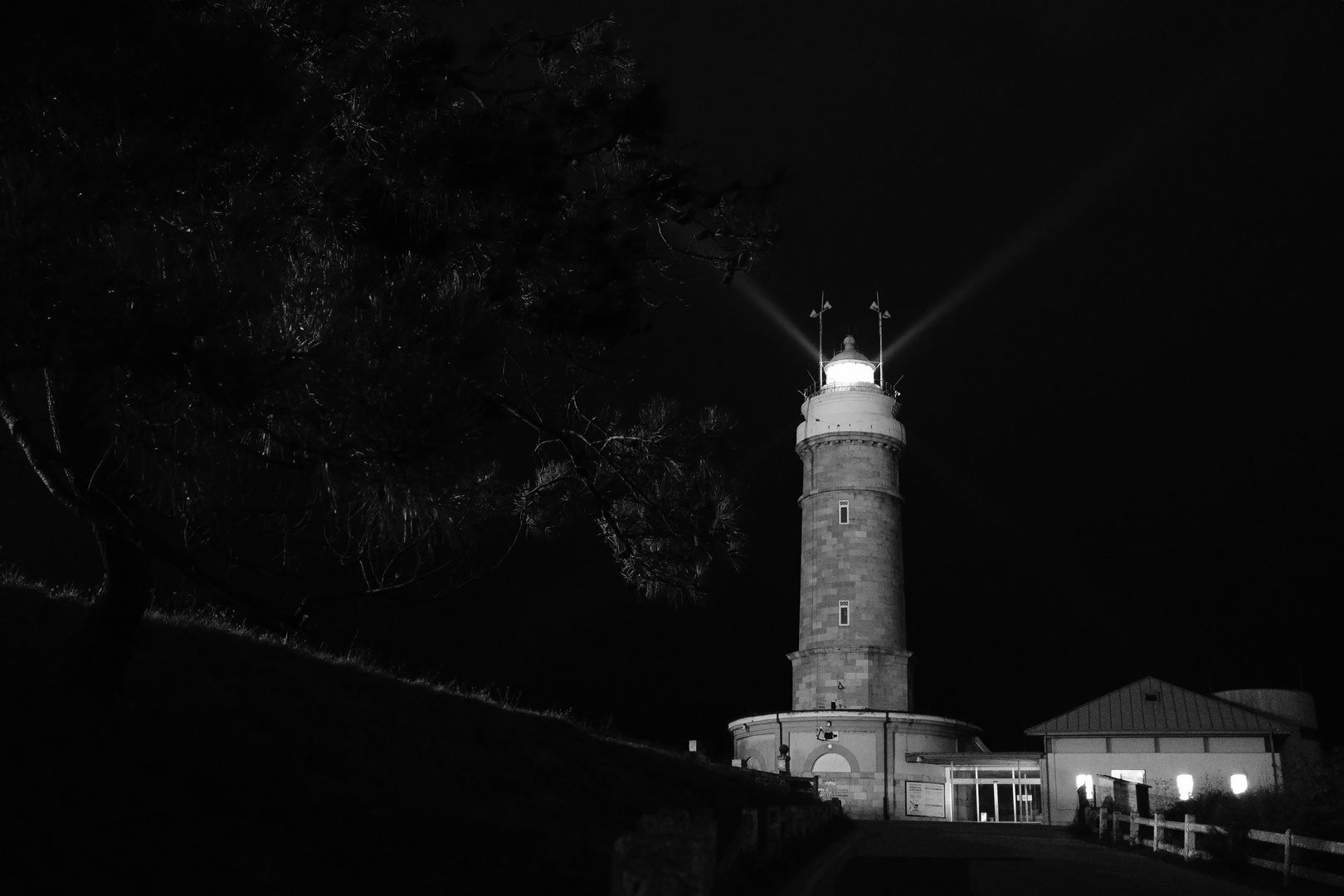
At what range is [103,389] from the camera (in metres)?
4.30

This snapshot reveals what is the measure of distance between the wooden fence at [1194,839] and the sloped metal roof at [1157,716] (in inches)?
409

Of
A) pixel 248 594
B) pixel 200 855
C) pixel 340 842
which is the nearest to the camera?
pixel 248 594

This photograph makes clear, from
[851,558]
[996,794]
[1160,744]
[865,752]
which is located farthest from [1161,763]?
[851,558]

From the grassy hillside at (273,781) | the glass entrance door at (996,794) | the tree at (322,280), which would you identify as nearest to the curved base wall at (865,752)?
the glass entrance door at (996,794)

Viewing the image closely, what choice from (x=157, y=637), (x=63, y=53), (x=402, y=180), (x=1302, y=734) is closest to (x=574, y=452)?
(x=402, y=180)

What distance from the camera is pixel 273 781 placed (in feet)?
25.9

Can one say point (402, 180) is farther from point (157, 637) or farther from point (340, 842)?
point (157, 637)

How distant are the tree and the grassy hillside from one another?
1.17 m

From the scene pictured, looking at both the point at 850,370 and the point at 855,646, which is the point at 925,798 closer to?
the point at 855,646

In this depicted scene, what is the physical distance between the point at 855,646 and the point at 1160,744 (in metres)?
9.91

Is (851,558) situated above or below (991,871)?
above

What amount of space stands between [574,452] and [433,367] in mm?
2895

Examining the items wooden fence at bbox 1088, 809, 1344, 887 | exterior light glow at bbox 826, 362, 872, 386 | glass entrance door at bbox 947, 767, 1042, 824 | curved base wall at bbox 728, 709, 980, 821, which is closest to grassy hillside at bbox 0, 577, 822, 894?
wooden fence at bbox 1088, 809, 1344, 887

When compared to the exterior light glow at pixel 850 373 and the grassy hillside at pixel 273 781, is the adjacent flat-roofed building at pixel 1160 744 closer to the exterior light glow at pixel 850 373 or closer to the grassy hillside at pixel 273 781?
the exterior light glow at pixel 850 373
